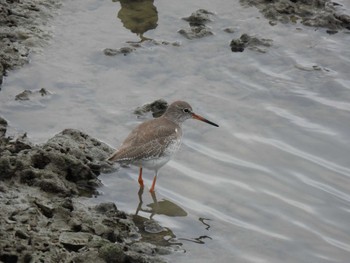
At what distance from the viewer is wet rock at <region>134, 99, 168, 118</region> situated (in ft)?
40.7

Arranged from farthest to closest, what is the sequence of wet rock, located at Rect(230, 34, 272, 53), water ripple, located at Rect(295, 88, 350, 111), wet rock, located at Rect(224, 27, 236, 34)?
wet rock, located at Rect(224, 27, 236, 34) < wet rock, located at Rect(230, 34, 272, 53) < water ripple, located at Rect(295, 88, 350, 111)

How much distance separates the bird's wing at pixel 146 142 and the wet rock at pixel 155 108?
1.05m

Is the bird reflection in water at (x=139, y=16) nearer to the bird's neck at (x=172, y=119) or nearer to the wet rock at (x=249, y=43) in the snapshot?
the wet rock at (x=249, y=43)

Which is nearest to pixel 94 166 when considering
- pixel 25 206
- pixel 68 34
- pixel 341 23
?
pixel 25 206

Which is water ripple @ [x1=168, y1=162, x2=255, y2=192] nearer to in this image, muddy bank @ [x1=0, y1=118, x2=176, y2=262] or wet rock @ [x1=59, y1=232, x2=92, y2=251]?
muddy bank @ [x1=0, y1=118, x2=176, y2=262]

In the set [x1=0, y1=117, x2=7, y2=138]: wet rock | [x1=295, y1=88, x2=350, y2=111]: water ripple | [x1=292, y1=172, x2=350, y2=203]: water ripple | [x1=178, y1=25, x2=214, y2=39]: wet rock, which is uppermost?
[x1=178, y1=25, x2=214, y2=39]: wet rock

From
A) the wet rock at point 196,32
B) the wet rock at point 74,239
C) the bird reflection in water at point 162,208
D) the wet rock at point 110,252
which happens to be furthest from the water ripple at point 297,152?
the wet rock at point 110,252

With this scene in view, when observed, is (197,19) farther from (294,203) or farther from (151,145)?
(294,203)

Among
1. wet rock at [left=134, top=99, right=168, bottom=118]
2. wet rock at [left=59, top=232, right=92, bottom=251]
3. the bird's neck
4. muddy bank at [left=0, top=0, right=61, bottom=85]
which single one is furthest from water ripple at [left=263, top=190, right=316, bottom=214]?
muddy bank at [left=0, top=0, right=61, bottom=85]

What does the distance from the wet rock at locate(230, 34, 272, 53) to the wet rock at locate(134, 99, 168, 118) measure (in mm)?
2530

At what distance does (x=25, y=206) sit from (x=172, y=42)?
6.53 m

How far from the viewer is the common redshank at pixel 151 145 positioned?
34.7 ft

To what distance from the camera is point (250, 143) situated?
11.9 m

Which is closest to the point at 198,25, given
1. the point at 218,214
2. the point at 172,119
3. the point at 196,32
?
the point at 196,32
